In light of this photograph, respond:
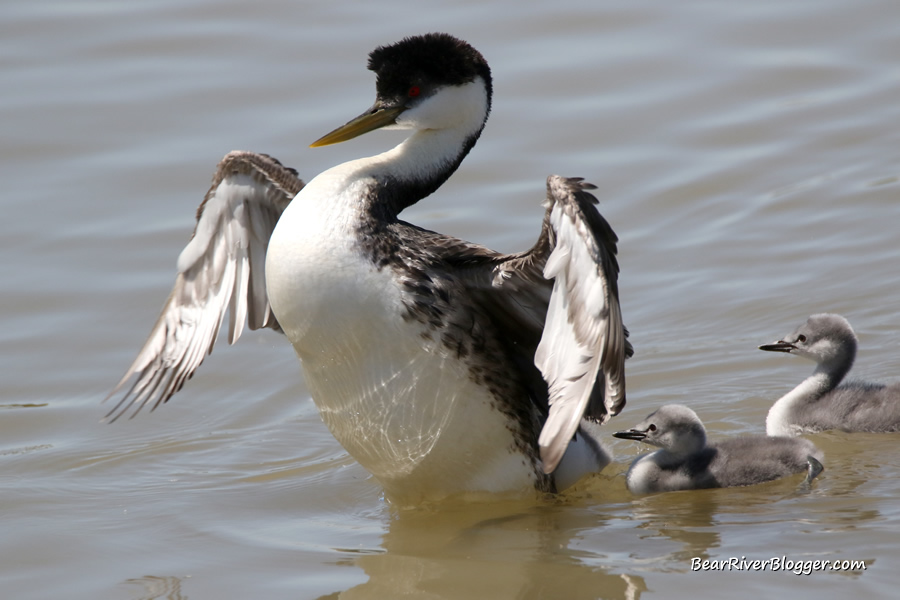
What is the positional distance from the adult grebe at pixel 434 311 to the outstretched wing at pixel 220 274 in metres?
0.02

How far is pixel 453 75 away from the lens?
6086 millimetres

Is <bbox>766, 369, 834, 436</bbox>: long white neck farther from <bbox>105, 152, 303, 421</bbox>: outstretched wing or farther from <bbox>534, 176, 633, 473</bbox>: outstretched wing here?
<bbox>105, 152, 303, 421</bbox>: outstretched wing

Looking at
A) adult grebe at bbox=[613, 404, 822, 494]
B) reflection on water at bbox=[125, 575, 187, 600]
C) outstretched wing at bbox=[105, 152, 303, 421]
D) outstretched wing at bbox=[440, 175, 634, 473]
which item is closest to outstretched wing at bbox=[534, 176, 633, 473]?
outstretched wing at bbox=[440, 175, 634, 473]

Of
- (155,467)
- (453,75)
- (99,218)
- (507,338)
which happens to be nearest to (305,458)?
(155,467)

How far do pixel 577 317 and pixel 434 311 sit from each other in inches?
28.6

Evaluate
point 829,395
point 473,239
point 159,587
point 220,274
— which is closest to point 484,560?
point 159,587

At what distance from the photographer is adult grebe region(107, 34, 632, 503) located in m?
5.22

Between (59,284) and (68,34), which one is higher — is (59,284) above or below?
below

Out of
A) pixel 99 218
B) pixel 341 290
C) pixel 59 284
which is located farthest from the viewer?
pixel 99 218

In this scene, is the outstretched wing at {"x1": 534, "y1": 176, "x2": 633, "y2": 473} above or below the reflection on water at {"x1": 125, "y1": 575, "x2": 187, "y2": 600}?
above

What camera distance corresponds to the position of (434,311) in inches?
224

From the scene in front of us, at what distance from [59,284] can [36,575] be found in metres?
3.79

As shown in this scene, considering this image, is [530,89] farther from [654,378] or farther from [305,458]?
[305,458]

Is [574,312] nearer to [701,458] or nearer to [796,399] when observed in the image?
[701,458]
